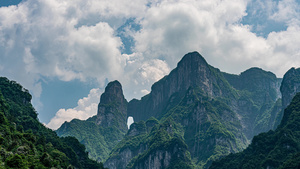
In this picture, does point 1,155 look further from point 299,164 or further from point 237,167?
point 237,167

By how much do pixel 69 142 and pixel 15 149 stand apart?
76.1 m

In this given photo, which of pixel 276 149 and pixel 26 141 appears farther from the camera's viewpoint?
pixel 276 149

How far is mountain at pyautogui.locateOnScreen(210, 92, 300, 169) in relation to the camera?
4854 inches

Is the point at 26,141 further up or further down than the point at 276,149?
further down

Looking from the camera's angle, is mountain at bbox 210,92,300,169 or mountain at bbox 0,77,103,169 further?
mountain at bbox 210,92,300,169

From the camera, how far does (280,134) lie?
13712 cm

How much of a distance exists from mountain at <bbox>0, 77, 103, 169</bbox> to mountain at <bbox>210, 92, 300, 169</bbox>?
67552mm

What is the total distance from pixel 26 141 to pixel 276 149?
96.1 meters

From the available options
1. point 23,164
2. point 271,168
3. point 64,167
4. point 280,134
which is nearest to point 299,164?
point 271,168

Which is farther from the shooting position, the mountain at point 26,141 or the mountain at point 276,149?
the mountain at point 276,149

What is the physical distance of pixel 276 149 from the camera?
12988cm

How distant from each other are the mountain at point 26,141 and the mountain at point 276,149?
67.6 m

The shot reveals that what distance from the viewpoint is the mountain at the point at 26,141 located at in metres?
73.6

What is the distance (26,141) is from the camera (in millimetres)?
91500
